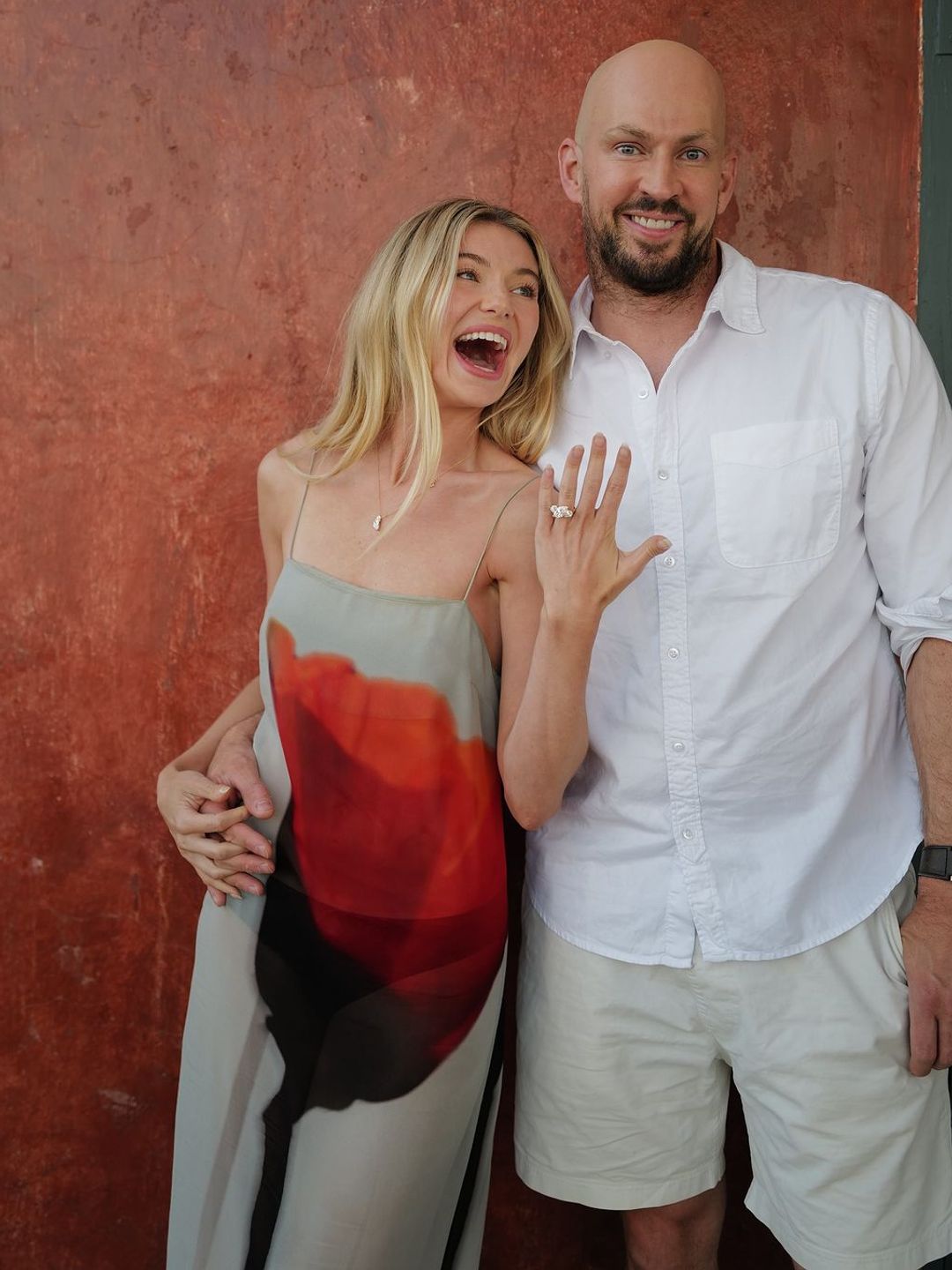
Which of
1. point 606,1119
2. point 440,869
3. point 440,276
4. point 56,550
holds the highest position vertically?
point 440,276

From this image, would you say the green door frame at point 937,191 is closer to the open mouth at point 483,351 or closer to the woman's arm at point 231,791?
the open mouth at point 483,351

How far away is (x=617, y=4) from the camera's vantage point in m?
2.26

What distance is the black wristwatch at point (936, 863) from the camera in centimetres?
184

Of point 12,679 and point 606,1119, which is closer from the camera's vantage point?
point 606,1119

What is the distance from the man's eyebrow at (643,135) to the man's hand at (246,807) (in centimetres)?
129

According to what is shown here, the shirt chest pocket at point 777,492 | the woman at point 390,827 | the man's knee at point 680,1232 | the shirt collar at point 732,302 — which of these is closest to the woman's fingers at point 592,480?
the woman at point 390,827

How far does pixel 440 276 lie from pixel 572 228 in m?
0.54

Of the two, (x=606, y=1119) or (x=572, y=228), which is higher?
(x=572, y=228)

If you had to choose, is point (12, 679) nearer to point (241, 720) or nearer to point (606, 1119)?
point (241, 720)

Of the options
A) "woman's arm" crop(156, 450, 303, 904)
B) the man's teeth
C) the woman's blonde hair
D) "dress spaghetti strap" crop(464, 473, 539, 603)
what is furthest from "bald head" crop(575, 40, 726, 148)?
"woman's arm" crop(156, 450, 303, 904)

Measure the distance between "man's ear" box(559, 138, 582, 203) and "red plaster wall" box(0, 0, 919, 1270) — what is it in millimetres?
142

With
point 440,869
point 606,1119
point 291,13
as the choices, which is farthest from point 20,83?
point 606,1119

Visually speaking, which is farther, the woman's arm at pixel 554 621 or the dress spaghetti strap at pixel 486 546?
the dress spaghetti strap at pixel 486 546

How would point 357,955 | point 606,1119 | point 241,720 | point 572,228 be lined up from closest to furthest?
point 357,955, point 606,1119, point 241,720, point 572,228
